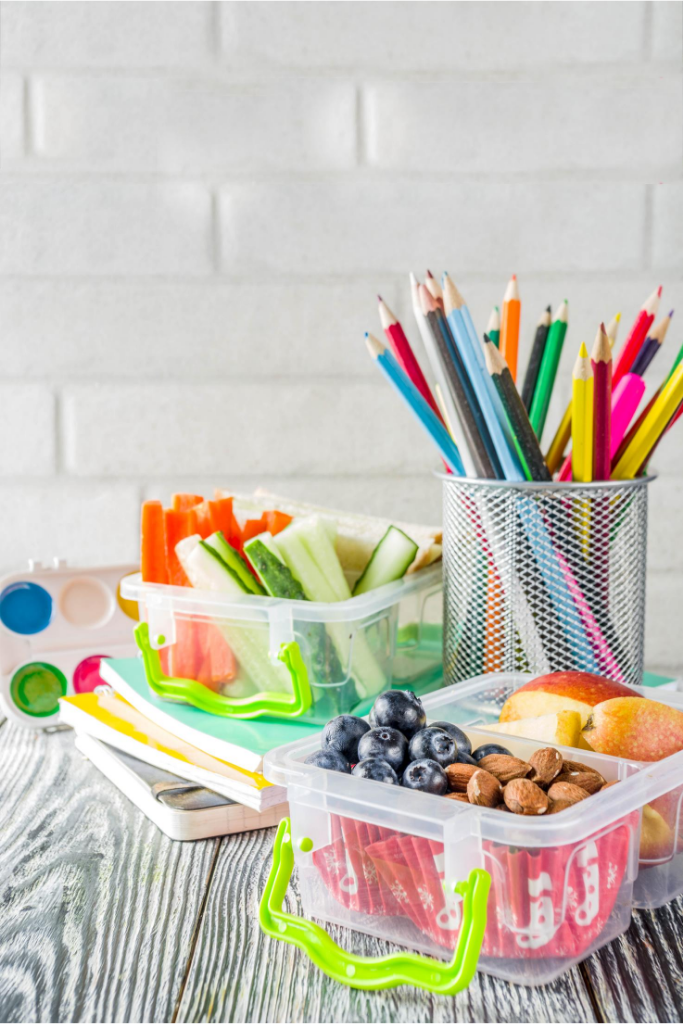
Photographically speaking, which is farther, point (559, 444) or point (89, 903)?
point (559, 444)

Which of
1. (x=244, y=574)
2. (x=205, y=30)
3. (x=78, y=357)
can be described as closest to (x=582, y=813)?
(x=244, y=574)

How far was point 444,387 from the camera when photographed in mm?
Answer: 685

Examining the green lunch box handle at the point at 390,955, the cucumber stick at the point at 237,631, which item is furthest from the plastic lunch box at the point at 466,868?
the cucumber stick at the point at 237,631

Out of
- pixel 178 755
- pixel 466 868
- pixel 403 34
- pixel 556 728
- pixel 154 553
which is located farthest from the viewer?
pixel 403 34

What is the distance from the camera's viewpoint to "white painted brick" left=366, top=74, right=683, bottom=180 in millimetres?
1038

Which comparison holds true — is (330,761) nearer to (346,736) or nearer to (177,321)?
(346,736)

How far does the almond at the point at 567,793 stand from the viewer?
0.45 metres

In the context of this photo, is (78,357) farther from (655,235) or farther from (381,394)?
(655,235)

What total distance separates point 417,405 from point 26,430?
532mm

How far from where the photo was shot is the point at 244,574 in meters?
0.75

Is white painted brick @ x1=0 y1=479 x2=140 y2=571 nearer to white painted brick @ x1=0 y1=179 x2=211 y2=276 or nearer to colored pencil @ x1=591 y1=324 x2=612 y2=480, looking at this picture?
white painted brick @ x1=0 y1=179 x2=211 y2=276

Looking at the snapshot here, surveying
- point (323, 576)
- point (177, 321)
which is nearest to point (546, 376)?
point (323, 576)

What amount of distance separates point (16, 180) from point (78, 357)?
0.20m

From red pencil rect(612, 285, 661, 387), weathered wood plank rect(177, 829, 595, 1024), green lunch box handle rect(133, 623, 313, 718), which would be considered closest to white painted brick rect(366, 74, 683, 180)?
red pencil rect(612, 285, 661, 387)
